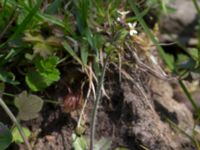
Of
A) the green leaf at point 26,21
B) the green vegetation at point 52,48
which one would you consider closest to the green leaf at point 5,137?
the green vegetation at point 52,48

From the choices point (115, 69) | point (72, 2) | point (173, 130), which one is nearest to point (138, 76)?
point (115, 69)

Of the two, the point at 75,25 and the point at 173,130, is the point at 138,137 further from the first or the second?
the point at 75,25

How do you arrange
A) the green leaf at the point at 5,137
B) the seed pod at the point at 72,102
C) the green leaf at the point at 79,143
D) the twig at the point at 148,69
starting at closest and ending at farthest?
the green leaf at the point at 5,137 → the green leaf at the point at 79,143 → the seed pod at the point at 72,102 → the twig at the point at 148,69

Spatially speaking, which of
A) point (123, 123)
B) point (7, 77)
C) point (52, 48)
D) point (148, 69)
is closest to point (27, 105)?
point (7, 77)

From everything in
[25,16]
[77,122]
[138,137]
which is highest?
[25,16]

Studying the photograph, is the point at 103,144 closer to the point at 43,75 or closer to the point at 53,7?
the point at 43,75

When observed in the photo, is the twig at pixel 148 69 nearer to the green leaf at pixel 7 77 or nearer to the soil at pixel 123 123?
the soil at pixel 123 123

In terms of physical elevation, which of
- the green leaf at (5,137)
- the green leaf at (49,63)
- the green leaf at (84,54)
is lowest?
the green leaf at (84,54)

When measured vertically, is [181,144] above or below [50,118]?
below
